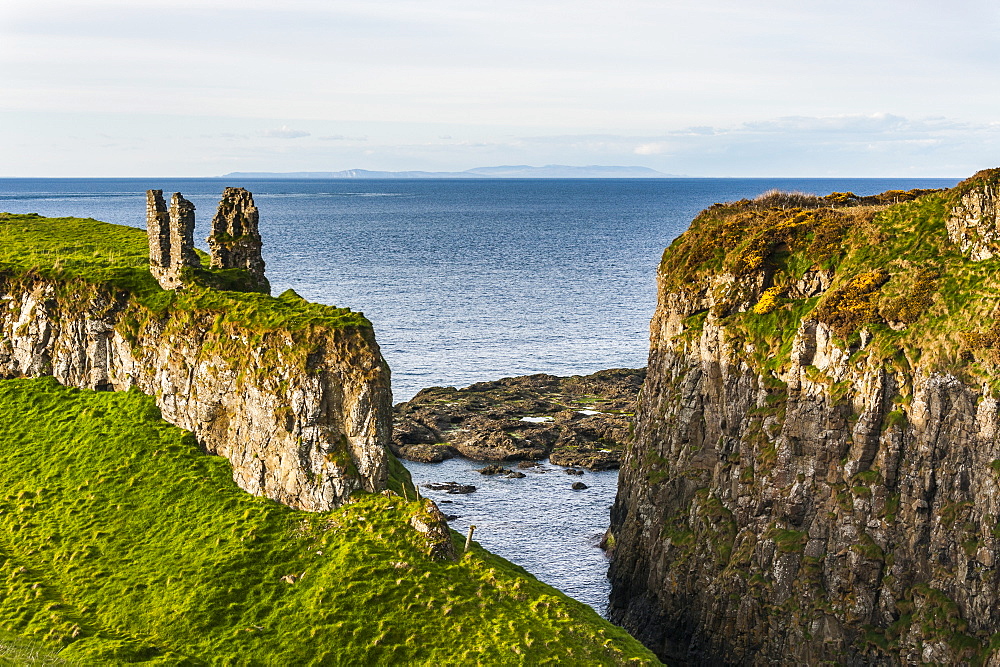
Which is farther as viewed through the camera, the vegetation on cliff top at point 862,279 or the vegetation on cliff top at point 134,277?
the vegetation on cliff top at point 134,277

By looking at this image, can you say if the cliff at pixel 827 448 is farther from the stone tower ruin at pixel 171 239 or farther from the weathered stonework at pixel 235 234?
the stone tower ruin at pixel 171 239

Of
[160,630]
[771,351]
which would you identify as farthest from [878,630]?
[160,630]

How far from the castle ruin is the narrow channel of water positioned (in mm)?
22717

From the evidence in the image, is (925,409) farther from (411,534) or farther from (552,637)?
(411,534)

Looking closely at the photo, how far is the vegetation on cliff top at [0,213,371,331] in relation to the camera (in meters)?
43.8

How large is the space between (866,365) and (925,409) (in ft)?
11.3

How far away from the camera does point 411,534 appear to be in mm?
39906

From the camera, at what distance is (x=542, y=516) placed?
6669 cm

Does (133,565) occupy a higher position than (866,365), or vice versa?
(866,365)

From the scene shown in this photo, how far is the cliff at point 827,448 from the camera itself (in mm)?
41188

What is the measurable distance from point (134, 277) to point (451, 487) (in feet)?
98.1

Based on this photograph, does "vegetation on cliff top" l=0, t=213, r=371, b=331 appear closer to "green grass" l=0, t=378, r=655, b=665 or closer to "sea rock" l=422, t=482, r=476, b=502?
"green grass" l=0, t=378, r=655, b=665

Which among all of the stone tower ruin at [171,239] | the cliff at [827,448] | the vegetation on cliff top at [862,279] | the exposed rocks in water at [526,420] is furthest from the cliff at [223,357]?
the exposed rocks in water at [526,420]

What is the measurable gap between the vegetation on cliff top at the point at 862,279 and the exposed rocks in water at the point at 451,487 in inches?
871
